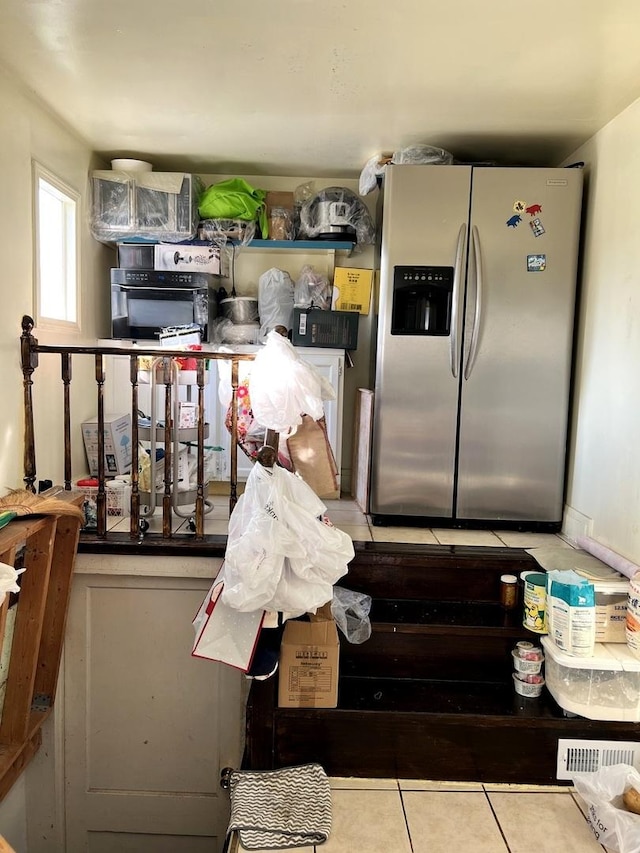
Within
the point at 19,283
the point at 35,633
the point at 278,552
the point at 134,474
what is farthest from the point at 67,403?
the point at 278,552

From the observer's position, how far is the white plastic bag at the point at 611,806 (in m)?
1.77

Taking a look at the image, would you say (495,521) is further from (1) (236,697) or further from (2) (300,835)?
(2) (300,835)

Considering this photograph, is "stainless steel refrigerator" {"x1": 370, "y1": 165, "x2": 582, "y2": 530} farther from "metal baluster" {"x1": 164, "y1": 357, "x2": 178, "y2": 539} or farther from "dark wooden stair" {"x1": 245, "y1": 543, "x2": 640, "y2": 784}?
"metal baluster" {"x1": 164, "y1": 357, "x2": 178, "y2": 539}

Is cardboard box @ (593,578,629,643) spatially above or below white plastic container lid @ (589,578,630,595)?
below

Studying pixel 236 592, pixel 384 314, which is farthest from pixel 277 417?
pixel 384 314

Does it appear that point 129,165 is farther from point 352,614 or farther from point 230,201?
point 352,614

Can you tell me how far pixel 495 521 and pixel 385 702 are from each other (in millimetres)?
1131

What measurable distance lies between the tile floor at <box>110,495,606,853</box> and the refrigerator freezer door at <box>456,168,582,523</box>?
4.06ft

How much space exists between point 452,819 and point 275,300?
8.45ft

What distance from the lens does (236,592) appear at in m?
1.93

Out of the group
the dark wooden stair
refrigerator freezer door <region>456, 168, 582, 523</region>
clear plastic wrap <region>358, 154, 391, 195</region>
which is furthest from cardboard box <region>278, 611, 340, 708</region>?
clear plastic wrap <region>358, 154, 391, 195</region>

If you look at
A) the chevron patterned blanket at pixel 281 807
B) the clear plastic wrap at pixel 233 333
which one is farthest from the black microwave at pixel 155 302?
the chevron patterned blanket at pixel 281 807

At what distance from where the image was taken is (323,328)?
3393 millimetres

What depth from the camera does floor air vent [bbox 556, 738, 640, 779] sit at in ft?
6.91
